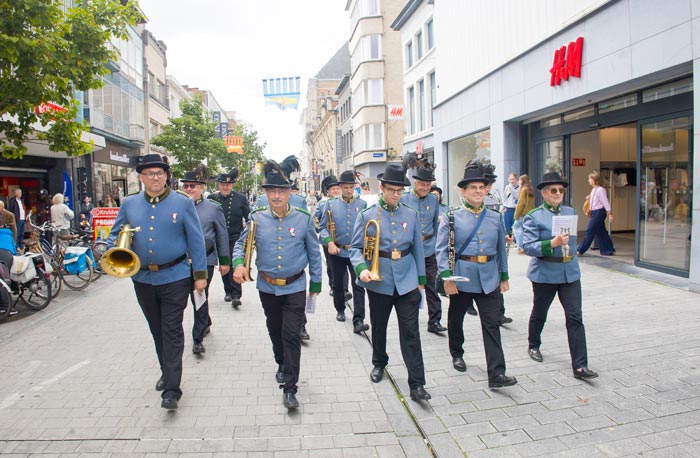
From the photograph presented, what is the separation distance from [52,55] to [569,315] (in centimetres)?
745

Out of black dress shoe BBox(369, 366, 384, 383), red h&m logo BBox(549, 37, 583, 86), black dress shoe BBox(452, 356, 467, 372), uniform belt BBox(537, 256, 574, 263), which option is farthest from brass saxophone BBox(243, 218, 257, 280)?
red h&m logo BBox(549, 37, 583, 86)

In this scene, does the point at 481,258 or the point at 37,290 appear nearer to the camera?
the point at 481,258

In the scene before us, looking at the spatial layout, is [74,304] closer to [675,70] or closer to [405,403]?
[405,403]

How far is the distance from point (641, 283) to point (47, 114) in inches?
392

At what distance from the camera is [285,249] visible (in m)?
4.64

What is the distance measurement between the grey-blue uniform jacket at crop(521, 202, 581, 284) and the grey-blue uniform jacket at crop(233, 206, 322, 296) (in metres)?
2.08

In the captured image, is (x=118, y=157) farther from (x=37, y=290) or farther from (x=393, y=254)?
(x=393, y=254)

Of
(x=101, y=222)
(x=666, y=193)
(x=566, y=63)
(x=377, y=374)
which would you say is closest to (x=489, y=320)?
(x=377, y=374)

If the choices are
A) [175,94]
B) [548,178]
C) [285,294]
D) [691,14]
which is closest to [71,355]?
[285,294]

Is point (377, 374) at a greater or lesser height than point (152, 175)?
lesser

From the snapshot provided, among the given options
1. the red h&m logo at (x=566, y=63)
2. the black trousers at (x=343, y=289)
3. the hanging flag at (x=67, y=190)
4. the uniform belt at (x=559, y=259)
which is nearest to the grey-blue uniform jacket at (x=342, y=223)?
the black trousers at (x=343, y=289)

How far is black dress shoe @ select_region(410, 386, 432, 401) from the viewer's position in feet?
14.8

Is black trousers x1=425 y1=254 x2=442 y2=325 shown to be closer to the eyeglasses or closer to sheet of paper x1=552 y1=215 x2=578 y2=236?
sheet of paper x1=552 y1=215 x2=578 y2=236

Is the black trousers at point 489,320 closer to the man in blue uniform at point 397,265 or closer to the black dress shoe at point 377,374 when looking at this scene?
the man in blue uniform at point 397,265
